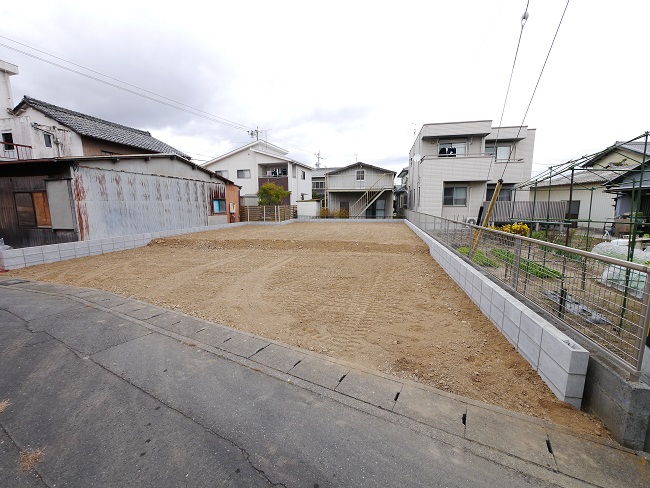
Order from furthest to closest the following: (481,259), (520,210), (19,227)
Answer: (520,210) < (19,227) < (481,259)

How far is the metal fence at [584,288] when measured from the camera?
2070 mm

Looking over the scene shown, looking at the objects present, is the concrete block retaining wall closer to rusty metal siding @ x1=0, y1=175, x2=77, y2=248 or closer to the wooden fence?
rusty metal siding @ x1=0, y1=175, x2=77, y2=248

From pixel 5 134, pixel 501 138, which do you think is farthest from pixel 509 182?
pixel 5 134

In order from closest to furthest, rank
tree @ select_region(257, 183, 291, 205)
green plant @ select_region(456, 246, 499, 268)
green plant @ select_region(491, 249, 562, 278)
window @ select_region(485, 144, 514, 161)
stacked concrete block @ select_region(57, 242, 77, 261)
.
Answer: green plant @ select_region(491, 249, 562, 278)
green plant @ select_region(456, 246, 499, 268)
stacked concrete block @ select_region(57, 242, 77, 261)
window @ select_region(485, 144, 514, 161)
tree @ select_region(257, 183, 291, 205)

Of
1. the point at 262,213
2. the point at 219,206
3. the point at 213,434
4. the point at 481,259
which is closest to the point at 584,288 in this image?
the point at 481,259

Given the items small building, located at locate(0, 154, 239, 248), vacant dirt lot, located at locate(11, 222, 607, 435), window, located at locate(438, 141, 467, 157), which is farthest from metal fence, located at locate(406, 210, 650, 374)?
window, located at locate(438, 141, 467, 157)

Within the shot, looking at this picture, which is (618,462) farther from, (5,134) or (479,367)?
(5,134)

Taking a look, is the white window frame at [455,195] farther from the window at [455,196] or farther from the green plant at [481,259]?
the green plant at [481,259]

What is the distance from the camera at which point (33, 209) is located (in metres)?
9.41

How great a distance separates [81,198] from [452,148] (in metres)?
19.4

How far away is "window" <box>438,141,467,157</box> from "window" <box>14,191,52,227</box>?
19.8 metres

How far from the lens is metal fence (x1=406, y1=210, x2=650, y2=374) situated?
207cm

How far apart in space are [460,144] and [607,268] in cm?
1770

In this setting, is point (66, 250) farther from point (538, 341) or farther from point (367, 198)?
point (367, 198)
